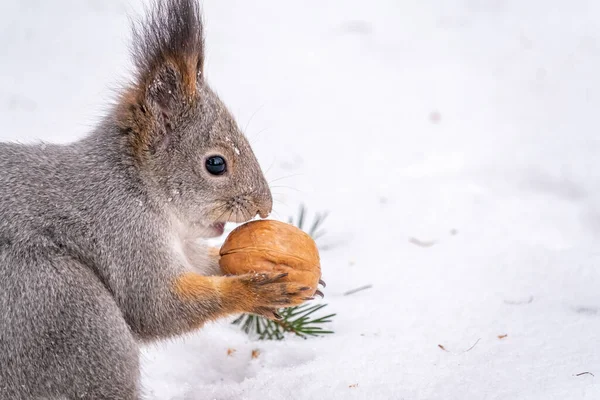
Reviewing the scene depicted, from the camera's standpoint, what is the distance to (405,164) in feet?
10.1

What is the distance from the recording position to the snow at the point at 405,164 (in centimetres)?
187

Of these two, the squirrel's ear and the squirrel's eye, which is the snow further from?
the squirrel's eye

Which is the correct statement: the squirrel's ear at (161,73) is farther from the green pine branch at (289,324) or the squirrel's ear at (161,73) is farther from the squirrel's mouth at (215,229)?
the green pine branch at (289,324)

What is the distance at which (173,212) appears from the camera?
1769 mm

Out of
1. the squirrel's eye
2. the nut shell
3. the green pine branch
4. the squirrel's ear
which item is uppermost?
the squirrel's ear

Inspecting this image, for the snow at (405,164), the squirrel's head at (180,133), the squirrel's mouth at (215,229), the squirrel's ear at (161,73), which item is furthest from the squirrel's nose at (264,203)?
the snow at (405,164)

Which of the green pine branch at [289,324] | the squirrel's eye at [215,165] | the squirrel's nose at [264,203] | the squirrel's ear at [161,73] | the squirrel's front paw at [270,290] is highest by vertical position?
the squirrel's ear at [161,73]

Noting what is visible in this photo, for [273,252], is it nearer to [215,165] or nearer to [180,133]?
[215,165]

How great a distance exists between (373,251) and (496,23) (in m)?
1.77

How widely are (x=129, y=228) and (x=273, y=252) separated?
331 millimetres

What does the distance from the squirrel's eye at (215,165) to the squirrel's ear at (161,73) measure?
0.12m

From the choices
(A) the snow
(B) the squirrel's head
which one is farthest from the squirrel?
(A) the snow

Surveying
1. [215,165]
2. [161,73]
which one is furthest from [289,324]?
[161,73]

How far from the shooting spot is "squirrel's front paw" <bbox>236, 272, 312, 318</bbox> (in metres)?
1.71
